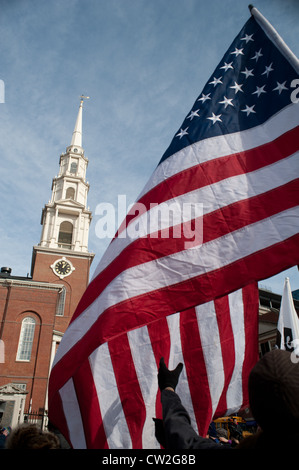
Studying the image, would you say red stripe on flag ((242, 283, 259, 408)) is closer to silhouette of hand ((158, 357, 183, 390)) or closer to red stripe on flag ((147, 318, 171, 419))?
red stripe on flag ((147, 318, 171, 419))

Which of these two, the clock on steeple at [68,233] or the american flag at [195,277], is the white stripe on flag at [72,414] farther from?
the clock on steeple at [68,233]

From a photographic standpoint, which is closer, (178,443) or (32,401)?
(178,443)

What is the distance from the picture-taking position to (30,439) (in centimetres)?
195

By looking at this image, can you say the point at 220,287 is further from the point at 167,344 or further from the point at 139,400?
the point at 139,400

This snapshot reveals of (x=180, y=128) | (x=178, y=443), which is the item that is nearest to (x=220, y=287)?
(x=178, y=443)

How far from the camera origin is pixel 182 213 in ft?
14.2

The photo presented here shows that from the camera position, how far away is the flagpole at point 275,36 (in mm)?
4494

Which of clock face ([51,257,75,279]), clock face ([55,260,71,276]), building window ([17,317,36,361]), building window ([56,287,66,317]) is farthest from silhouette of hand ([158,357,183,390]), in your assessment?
clock face ([55,260,71,276])

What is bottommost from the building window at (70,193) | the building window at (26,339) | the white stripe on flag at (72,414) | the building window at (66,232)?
the white stripe on flag at (72,414)

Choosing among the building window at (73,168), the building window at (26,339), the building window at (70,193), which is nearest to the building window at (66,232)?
the building window at (70,193)

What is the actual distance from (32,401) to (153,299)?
1107 inches

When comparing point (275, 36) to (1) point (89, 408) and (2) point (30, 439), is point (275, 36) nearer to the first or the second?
(1) point (89, 408)

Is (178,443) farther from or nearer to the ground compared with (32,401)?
nearer to the ground

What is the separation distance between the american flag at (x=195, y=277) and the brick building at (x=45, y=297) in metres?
23.8
